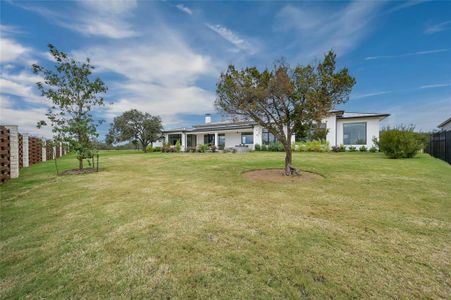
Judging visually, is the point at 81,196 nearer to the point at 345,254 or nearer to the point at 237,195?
the point at 237,195

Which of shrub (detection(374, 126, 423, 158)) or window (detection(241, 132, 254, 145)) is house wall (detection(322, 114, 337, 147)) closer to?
shrub (detection(374, 126, 423, 158))

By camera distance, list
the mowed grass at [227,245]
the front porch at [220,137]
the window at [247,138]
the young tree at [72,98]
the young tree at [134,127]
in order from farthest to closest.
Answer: the young tree at [134,127]
the window at [247,138]
the front porch at [220,137]
the young tree at [72,98]
the mowed grass at [227,245]

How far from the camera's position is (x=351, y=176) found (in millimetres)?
7906

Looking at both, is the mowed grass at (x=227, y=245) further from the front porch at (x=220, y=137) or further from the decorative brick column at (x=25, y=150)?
the front porch at (x=220, y=137)

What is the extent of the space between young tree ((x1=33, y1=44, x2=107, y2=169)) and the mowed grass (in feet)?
15.6

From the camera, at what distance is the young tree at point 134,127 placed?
2755 centimetres

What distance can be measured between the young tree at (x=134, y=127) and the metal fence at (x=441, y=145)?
28.2 metres

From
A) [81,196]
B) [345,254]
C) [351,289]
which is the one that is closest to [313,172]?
[345,254]

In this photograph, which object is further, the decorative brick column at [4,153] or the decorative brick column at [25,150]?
the decorative brick column at [25,150]

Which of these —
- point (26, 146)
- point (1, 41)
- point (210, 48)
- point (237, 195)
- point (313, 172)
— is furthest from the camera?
point (210, 48)

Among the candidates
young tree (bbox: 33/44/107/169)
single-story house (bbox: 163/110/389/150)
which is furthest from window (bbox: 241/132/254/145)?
young tree (bbox: 33/44/107/169)

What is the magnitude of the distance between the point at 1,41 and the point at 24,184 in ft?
16.7

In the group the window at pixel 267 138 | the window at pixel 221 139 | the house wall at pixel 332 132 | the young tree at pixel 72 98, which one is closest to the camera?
the young tree at pixel 72 98

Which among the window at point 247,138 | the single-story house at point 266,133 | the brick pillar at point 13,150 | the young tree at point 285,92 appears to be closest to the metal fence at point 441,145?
the single-story house at point 266,133
